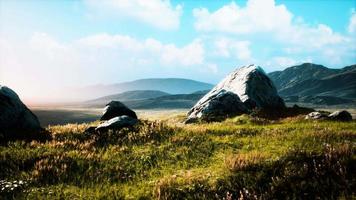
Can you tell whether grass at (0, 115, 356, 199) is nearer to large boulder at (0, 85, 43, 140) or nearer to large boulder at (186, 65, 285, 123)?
large boulder at (0, 85, 43, 140)

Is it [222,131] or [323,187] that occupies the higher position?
[222,131]

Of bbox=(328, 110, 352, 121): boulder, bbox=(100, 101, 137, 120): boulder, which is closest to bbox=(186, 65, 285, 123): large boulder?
bbox=(100, 101, 137, 120): boulder

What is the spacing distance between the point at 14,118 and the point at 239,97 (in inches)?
855

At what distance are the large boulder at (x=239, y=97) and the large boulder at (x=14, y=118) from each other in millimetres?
12351

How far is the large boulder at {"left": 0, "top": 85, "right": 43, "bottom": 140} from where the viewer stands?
19.8 m

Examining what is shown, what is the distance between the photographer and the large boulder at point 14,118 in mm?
19808

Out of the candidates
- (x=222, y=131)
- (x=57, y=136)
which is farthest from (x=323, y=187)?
(x=57, y=136)

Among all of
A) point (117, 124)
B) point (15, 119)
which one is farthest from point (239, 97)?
point (15, 119)

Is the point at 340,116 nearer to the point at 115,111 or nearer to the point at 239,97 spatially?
the point at 239,97

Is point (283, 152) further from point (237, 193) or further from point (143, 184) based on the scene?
point (143, 184)

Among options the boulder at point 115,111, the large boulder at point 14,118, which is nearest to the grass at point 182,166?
the large boulder at point 14,118

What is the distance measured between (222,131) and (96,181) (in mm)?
8946

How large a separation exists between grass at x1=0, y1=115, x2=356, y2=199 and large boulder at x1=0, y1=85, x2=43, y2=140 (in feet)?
8.31

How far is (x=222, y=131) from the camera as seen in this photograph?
20.0 metres
